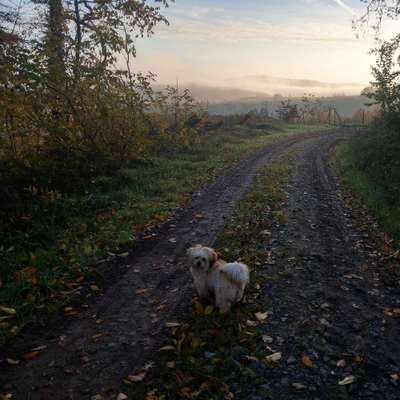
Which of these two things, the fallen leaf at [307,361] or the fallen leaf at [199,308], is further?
the fallen leaf at [199,308]

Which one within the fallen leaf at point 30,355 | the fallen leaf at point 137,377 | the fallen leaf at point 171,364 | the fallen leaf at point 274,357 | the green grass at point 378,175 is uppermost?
the green grass at point 378,175

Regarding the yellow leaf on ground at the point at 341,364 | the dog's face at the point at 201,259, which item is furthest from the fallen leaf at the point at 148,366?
the yellow leaf on ground at the point at 341,364

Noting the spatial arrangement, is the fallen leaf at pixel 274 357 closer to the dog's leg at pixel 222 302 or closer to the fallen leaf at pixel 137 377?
the dog's leg at pixel 222 302

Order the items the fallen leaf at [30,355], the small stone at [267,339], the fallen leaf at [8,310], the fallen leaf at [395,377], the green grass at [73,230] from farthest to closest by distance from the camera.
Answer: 1. the green grass at [73,230]
2. the fallen leaf at [8,310]
3. the small stone at [267,339]
4. the fallen leaf at [30,355]
5. the fallen leaf at [395,377]

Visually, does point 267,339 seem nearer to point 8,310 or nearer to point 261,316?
point 261,316

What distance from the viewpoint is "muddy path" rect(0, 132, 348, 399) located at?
500cm

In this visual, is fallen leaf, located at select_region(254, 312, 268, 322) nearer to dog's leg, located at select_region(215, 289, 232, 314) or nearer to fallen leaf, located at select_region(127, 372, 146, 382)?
dog's leg, located at select_region(215, 289, 232, 314)

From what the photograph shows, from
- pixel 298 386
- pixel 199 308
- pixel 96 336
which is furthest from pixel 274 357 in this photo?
pixel 96 336

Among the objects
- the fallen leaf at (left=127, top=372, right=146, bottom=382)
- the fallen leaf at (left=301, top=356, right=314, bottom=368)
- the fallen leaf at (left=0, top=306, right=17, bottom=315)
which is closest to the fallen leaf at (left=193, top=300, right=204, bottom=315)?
the fallen leaf at (left=127, top=372, right=146, bottom=382)

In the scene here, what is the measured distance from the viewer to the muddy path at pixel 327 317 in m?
4.85

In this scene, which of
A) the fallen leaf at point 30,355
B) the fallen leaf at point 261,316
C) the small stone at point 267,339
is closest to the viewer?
the fallen leaf at point 30,355

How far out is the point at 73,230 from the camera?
10547 mm

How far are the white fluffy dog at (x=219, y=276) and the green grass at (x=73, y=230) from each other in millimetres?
2581

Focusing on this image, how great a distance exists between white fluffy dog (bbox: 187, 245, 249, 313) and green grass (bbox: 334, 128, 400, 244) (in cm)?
541
